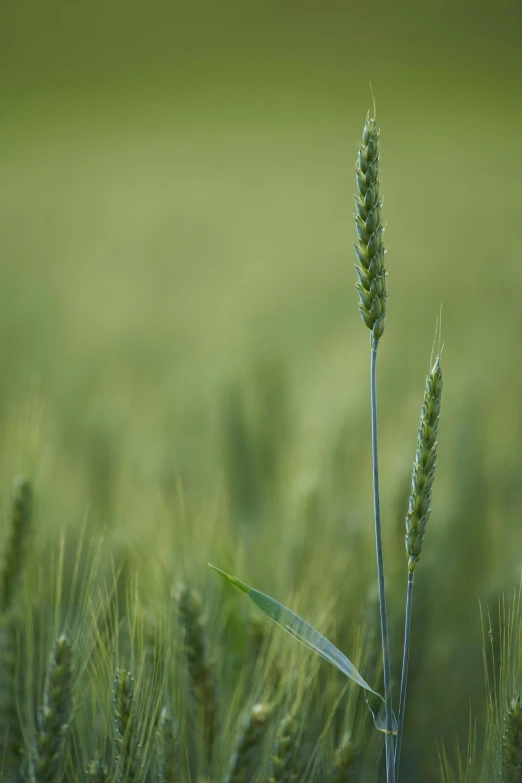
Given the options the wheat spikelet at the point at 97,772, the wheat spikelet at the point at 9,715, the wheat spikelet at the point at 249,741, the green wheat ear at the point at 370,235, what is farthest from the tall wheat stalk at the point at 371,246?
the wheat spikelet at the point at 9,715

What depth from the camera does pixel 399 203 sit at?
1272 millimetres

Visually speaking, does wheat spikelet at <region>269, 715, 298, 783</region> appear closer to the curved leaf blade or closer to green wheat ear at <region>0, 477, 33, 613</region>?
the curved leaf blade

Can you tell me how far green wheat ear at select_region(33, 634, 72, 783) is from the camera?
0.43 m

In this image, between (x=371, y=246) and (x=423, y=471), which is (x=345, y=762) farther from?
(x=371, y=246)

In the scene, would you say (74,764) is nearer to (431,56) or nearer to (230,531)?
(230,531)

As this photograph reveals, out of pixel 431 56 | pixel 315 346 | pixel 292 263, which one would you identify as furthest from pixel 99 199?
pixel 431 56

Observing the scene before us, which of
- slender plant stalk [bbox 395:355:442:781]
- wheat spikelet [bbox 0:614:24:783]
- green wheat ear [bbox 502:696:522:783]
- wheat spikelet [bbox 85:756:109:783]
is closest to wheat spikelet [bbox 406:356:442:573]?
slender plant stalk [bbox 395:355:442:781]

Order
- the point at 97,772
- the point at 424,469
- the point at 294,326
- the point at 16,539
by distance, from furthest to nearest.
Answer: the point at 294,326 → the point at 16,539 → the point at 97,772 → the point at 424,469

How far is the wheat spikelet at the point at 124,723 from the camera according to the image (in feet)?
1.36

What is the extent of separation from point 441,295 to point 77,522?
76cm

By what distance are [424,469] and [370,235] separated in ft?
0.42

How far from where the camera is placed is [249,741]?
1.41 ft

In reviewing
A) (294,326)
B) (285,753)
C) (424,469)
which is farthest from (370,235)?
(294,326)

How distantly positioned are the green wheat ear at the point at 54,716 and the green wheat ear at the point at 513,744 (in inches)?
11.6
